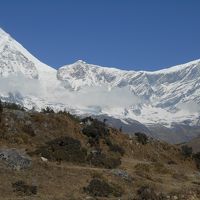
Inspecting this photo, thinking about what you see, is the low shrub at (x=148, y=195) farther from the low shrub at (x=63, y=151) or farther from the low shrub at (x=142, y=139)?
the low shrub at (x=142, y=139)

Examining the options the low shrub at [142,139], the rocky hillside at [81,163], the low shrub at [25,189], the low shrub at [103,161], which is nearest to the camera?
the low shrub at [25,189]

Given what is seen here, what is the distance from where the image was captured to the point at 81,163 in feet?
140

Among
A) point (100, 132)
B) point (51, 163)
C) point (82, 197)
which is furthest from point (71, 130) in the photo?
point (82, 197)

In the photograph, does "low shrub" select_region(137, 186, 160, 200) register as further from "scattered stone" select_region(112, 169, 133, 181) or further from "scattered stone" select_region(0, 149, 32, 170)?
"scattered stone" select_region(0, 149, 32, 170)

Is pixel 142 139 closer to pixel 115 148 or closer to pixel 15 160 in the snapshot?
pixel 115 148

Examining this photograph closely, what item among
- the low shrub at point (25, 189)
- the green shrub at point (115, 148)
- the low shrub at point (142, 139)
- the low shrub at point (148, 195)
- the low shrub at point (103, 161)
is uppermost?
the low shrub at point (142, 139)

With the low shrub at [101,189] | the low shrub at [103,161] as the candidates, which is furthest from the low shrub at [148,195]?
the low shrub at [103,161]

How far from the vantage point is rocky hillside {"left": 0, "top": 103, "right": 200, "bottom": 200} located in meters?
33.7

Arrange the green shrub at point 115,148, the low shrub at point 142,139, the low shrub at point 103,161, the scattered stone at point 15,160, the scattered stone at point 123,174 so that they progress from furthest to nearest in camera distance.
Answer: the low shrub at point 142,139 < the green shrub at point 115,148 < the low shrub at point 103,161 < the scattered stone at point 123,174 < the scattered stone at point 15,160

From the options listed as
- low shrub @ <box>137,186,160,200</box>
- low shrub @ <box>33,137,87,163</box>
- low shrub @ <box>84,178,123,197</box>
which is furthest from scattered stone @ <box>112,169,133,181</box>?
low shrub @ <box>137,186,160,200</box>

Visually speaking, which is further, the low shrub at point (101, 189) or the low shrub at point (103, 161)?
the low shrub at point (103, 161)

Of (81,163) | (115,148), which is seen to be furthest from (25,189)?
(115,148)

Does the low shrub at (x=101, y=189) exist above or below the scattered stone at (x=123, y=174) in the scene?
below

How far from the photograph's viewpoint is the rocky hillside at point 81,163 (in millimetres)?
33719
